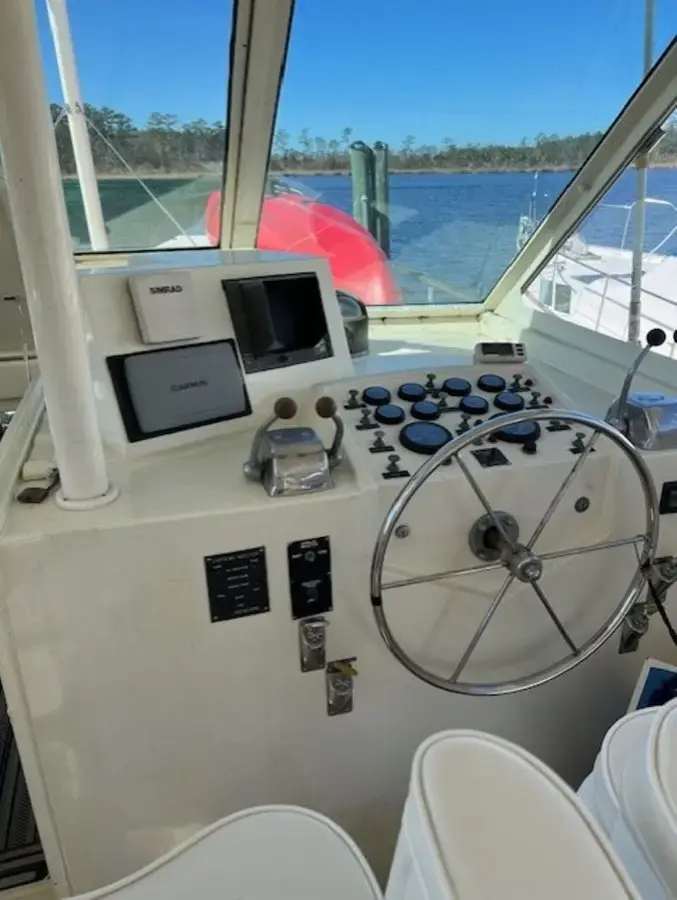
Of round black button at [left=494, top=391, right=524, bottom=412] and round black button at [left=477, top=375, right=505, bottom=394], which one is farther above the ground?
round black button at [left=477, top=375, right=505, bottom=394]

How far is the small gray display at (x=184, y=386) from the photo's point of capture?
49.2 inches

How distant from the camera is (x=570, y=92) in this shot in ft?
6.16

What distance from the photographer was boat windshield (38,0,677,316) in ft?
5.80

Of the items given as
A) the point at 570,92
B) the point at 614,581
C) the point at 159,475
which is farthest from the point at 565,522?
the point at 570,92

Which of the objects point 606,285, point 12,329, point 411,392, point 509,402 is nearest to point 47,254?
point 411,392

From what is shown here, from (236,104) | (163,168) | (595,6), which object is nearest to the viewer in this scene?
(595,6)

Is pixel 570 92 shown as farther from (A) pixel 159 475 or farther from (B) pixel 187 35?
(A) pixel 159 475

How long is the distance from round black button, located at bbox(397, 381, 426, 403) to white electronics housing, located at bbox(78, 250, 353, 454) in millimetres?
180

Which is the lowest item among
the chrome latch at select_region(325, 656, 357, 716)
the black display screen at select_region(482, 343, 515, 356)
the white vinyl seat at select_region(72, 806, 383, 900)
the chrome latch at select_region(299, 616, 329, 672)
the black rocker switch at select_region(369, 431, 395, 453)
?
the white vinyl seat at select_region(72, 806, 383, 900)

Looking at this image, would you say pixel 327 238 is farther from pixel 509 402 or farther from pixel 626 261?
pixel 509 402

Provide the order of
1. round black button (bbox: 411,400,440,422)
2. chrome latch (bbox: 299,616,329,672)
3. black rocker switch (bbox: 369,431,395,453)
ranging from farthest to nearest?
round black button (bbox: 411,400,440,422), black rocker switch (bbox: 369,431,395,453), chrome latch (bbox: 299,616,329,672)

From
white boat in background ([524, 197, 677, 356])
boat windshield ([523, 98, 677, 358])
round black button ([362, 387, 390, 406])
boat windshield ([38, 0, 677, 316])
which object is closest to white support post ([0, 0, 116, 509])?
round black button ([362, 387, 390, 406])

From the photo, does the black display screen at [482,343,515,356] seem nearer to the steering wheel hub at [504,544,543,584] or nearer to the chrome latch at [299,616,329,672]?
the steering wheel hub at [504,544,543,584]

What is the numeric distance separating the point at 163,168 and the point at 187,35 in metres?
0.50
